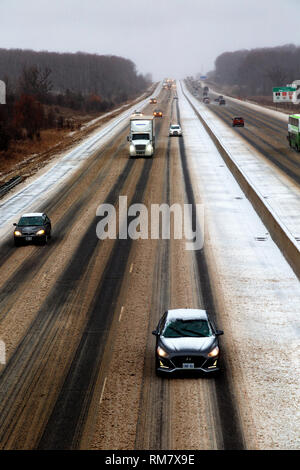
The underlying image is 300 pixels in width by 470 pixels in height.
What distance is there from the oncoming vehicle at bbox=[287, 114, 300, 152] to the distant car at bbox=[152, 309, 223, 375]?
43071 millimetres

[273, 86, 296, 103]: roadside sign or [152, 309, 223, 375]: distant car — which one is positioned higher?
[273, 86, 296, 103]: roadside sign

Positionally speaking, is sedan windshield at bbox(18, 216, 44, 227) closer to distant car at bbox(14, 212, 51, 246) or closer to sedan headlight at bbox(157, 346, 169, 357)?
distant car at bbox(14, 212, 51, 246)

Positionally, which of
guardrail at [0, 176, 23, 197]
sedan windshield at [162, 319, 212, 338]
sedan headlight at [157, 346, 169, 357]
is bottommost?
sedan headlight at [157, 346, 169, 357]

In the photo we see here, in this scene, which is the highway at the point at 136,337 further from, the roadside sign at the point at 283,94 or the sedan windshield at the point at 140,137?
the roadside sign at the point at 283,94

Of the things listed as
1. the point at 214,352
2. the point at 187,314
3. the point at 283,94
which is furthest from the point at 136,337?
the point at 283,94

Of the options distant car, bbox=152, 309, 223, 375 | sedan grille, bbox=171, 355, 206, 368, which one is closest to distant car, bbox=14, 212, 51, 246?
distant car, bbox=152, 309, 223, 375

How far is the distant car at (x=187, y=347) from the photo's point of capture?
50.9 ft

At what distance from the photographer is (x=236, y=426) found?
13562 mm

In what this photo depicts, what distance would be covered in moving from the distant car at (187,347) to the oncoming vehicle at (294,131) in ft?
141

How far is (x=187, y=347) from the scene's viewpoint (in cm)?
1565

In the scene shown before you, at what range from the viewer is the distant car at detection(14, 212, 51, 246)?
3100cm

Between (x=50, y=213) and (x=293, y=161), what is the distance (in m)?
24.9

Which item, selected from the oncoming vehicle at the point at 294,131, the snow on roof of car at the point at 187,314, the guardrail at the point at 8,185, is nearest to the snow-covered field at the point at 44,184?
the guardrail at the point at 8,185
